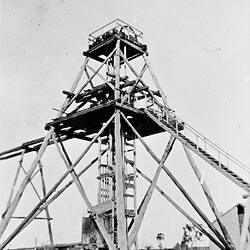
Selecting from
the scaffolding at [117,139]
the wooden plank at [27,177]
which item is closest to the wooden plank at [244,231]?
the scaffolding at [117,139]

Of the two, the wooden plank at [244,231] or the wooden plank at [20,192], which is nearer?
the wooden plank at [244,231]

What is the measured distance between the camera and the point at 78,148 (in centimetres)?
3694

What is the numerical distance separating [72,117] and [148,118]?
12.0 ft

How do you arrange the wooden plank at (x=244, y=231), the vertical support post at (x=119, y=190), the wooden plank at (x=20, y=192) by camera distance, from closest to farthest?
the wooden plank at (x=244, y=231) → the vertical support post at (x=119, y=190) → the wooden plank at (x=20, y=192)

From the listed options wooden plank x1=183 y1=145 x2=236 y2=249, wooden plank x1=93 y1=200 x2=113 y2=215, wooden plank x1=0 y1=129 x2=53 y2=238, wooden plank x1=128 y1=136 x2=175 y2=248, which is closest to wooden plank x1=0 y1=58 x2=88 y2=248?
wooden plank x1=0 y1=129 x2=53 y2=238

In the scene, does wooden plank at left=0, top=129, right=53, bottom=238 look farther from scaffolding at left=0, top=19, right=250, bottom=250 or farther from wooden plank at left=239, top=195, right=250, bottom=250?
wooden plank at left=239, top=195, right=250, bottom=250

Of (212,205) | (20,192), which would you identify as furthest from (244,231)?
(20,192)

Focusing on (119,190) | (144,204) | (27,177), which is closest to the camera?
(119,190)

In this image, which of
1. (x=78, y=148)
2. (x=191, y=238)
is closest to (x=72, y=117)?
(x=78, y=148)

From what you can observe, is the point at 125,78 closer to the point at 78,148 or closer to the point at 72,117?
the point at 72,117

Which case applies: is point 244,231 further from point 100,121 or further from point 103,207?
point 100,121

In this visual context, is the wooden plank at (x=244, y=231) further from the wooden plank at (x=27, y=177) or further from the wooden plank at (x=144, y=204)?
the wooden plank at (x=27, y=177)

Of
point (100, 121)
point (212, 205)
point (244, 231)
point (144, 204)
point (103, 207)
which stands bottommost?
point (244, 231)

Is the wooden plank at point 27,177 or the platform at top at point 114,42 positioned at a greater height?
the platform at top at point 114,42
